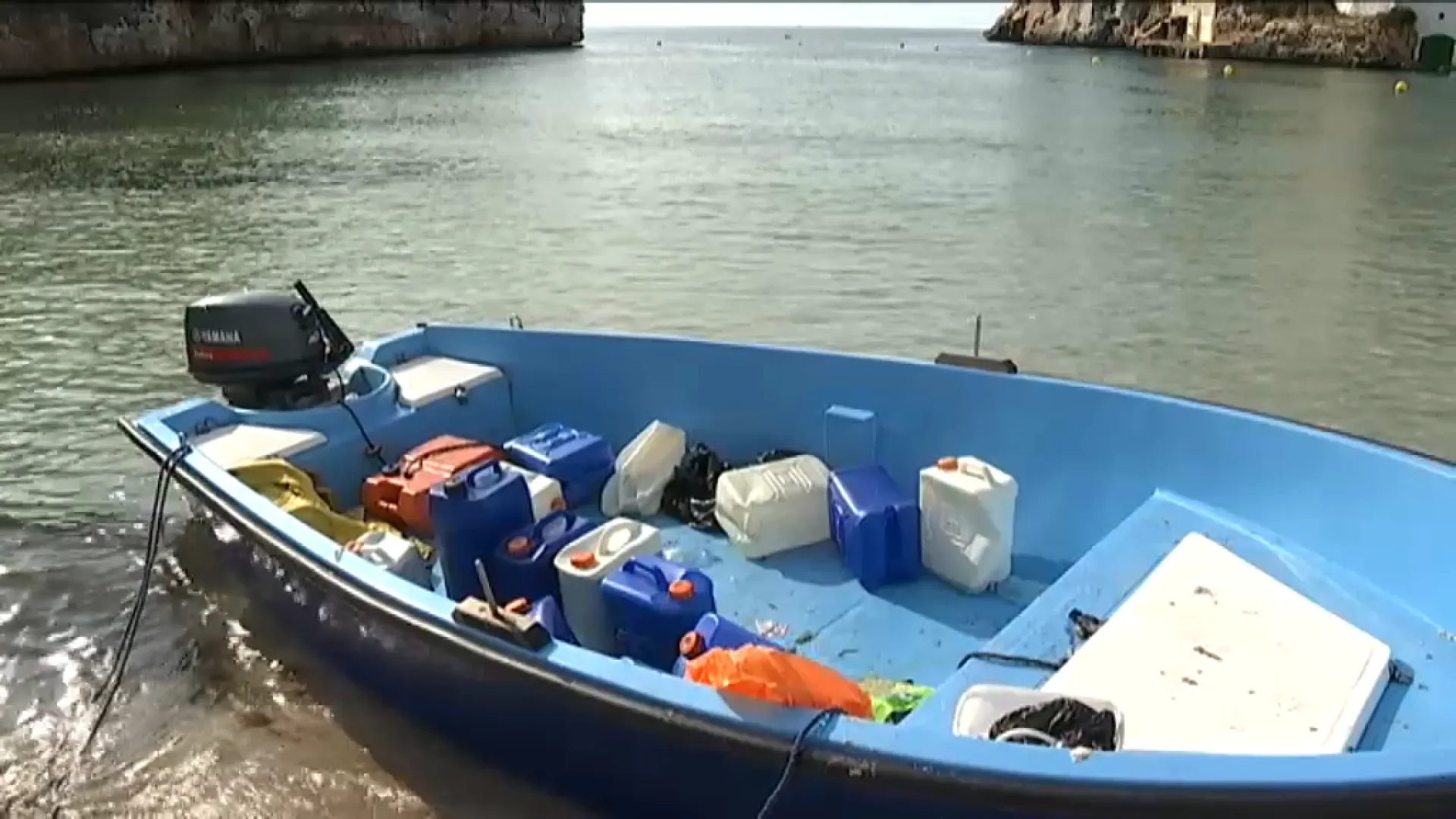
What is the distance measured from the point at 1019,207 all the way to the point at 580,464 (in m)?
13.7

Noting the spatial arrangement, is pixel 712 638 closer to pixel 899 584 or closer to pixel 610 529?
→ pixel 610 529

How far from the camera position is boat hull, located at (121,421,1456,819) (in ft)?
8.70

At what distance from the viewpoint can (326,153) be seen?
2536 cm

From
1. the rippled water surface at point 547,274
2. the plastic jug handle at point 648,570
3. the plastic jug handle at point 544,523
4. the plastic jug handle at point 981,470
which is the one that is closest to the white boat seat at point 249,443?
the rippled water surface at point 547,274

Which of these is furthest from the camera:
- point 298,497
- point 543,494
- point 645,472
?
point 645,472

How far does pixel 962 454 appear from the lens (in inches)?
199

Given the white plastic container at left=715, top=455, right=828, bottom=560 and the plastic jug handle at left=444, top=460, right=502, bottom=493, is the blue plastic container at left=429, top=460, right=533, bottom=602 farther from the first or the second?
the white plastic container at left=715, top=455, right=828, bottom=560

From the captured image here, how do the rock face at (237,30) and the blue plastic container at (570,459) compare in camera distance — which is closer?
the blue plastic container at (570,459)

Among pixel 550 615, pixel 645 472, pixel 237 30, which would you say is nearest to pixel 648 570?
pixel 550 615

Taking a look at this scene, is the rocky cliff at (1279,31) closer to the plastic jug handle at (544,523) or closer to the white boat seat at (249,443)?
the plastic jug handle at (544,523)

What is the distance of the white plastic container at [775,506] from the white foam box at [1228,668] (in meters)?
1.52

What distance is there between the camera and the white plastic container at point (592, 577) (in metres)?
4.27

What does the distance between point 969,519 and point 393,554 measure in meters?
2.32

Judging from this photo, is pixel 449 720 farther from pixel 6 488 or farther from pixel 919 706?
pixel 6 488
